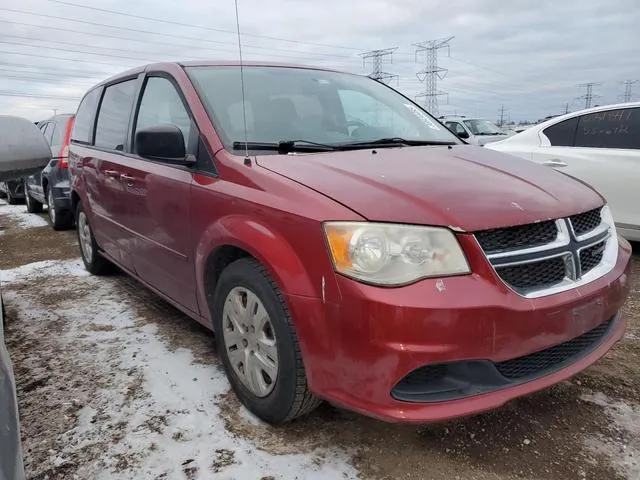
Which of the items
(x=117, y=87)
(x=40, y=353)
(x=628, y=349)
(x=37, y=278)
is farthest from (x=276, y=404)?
(x=37, y=278)

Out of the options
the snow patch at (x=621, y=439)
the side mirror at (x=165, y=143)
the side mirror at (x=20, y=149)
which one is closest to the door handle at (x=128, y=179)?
the side mirror at (x=165, y=143)

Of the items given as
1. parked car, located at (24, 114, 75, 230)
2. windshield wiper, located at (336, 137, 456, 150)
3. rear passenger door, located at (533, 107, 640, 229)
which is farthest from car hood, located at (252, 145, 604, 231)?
parked car, located at (24, 114, 75, 230)

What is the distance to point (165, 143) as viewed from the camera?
267cm

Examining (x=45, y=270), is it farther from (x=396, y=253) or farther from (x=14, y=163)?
(x=396, y=253)

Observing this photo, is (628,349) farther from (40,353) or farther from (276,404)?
(40,353)

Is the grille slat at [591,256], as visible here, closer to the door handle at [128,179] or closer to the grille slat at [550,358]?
the grille slat at [550,358]

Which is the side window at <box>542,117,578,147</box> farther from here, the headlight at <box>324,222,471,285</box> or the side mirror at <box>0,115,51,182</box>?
the side mirror at <box>0,115,51,182</box>

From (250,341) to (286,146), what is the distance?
939mm

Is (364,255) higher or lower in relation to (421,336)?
higher

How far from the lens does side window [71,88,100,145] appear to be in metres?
4.65

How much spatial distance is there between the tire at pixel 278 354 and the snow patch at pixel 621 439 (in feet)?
3.95

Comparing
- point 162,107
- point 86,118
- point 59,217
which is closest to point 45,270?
point 86,118

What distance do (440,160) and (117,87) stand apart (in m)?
2.79

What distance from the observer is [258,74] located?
10.4ft
